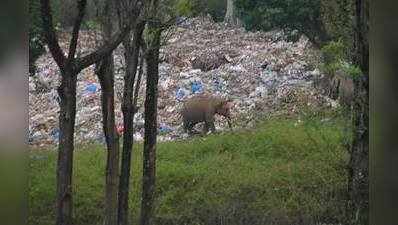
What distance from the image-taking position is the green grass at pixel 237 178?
5.03 meters

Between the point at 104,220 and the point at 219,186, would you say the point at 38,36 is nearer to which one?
the point at 104,220

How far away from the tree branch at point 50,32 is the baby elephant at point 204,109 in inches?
88.0

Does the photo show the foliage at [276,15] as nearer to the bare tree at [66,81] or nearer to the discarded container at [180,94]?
the discarded container at [180,94]

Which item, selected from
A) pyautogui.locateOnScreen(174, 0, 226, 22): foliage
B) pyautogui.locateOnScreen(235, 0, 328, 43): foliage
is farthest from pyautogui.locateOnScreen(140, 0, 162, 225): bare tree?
pyautogui.locateOnScreen(235, 0, 328, 43): foliage

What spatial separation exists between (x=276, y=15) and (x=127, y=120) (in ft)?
5.50

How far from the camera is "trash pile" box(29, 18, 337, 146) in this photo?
493cm

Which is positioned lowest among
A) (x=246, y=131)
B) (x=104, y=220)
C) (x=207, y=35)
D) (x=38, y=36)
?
(x=104, y=220)

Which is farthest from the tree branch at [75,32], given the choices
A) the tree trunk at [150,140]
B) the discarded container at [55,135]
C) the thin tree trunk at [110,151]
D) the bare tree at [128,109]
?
the discarded container at [55,135]

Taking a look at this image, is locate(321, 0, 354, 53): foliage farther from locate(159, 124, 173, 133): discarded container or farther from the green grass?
locate(159, 124, 173, 133): discarded container

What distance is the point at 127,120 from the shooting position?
14.6 feet

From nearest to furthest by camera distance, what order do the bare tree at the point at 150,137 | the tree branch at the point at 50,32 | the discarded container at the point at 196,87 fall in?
1. the tree branch at the point at 50,32
2. the bare tree at the point at 150,137
3. the discarded container at the point at 196,87

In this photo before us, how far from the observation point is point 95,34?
13.0 ft
